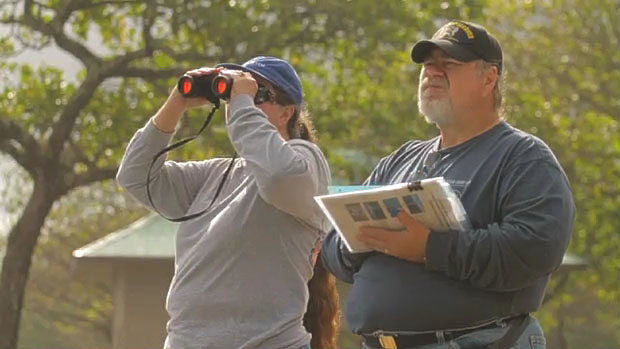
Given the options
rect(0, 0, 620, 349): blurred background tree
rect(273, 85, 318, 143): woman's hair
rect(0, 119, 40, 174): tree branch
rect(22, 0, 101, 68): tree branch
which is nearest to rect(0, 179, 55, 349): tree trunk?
rect(0, 0, 620, 349): blurred background tree

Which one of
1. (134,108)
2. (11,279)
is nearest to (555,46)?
(134,108)

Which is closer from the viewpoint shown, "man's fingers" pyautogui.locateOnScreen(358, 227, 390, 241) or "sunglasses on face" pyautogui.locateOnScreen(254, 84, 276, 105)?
"man's fingers" pyautogui.locateOnScreen(358, 227, 390, 241)

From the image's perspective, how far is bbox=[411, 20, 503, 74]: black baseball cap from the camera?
129 inches

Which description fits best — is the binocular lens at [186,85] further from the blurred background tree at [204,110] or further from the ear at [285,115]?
the blurred background tree at [204,110]

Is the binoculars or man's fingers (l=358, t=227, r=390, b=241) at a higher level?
the binoculars

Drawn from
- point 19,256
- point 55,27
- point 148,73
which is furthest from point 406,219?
point 19,256

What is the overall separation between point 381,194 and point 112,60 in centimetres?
1267

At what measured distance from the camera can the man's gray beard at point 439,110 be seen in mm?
3283

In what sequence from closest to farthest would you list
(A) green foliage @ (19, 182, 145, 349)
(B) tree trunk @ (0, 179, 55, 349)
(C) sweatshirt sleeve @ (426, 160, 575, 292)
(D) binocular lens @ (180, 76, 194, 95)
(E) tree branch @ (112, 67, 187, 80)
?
1. (C) sweatshirt sleeve @ (426, 160, 575, 292)
2. (D) binocular lens @ (180, 76, 194, 95)
3. (E) tree branch @ (112, 67, 187, 80)
4. (B) tree trunk @ (0, 179, 55, 349)
5. (A) green foliage @ (19, 182, 145, 349)

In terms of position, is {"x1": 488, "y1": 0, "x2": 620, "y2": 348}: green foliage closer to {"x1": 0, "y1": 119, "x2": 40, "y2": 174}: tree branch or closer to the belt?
{"x1": 0, "y1": 119, "x2": 40, "y2": 174}: tree branch

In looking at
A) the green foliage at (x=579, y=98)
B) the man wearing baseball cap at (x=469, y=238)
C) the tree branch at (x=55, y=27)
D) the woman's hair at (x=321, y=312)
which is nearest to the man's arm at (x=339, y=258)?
the man wearing baseball cap at (x=469, y=238)

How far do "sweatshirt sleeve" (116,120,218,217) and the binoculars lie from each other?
7.2 inches

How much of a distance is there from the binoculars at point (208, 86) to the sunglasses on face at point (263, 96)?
11 centimetres

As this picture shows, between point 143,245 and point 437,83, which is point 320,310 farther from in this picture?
point 143,245
